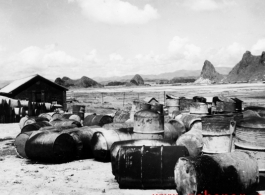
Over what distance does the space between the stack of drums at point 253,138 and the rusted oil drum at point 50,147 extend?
6.04 metres

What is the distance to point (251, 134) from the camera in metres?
7.70

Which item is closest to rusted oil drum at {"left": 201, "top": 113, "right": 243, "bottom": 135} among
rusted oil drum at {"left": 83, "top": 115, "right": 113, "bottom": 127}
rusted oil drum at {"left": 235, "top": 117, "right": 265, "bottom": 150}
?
rusted oil drum at {"left": 235, "top": 117, "right": 265, "bottom": 150}

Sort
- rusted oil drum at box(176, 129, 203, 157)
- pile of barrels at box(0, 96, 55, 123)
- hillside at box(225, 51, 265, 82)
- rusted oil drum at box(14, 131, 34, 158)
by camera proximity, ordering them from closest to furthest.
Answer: rusted oil drum at box(176, 129, 203, 157) < rusted oil drum at box(14, 131, 34, 158) < pile of barrels at box(0, 96, 55, 123) < hillside at box(225, 51, 265, 82)

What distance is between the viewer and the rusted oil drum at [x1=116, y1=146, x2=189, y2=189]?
25.0ft

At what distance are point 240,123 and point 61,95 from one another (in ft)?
85.9

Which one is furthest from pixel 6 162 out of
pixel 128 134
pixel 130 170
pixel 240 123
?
pixel 240 123

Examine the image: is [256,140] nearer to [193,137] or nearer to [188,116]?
[193,137]

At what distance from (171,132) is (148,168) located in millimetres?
4986

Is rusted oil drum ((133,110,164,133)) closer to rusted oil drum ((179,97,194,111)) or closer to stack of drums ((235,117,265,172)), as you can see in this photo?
stack of drums ((235,117,265,172))

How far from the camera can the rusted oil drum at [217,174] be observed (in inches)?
244

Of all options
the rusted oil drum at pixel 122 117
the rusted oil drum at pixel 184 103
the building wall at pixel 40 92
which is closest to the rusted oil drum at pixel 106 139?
the rusted oil drum at pixel 122 117

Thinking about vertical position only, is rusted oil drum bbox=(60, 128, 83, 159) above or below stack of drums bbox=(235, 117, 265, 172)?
below

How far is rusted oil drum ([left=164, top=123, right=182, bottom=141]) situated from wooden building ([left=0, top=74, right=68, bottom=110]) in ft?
66.2

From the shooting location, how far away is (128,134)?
1105 cm
